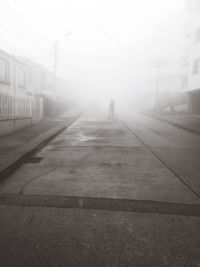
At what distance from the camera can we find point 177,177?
16.8 ft

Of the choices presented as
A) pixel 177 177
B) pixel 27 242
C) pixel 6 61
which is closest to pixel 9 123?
pixel 177 177

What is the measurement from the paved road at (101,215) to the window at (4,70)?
735 inches

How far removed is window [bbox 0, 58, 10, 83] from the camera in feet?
73.4

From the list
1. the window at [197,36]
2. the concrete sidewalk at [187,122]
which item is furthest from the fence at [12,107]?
the window at [197,36]

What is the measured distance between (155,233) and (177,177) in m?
2.46

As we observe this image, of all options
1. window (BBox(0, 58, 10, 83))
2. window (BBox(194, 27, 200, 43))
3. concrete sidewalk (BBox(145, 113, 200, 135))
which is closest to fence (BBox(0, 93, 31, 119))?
concrete sidewalk (BBox(145, 113, 200, 135))

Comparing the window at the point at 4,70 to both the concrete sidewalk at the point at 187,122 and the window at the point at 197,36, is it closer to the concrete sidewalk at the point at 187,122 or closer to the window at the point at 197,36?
the concrete sidewalk at the point at 187,122

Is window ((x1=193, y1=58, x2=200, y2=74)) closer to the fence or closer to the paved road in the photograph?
the fence

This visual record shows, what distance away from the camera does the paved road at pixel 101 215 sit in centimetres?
244

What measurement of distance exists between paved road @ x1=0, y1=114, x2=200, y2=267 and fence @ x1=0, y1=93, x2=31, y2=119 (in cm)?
531

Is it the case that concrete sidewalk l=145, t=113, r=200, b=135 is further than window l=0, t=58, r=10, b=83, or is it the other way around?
window l=0, t=58, r=10, b=83

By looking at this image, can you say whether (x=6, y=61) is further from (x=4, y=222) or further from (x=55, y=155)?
(x=4, y=222)

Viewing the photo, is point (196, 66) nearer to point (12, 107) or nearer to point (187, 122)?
point (187, 122)

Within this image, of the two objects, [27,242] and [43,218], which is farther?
[43,218]
